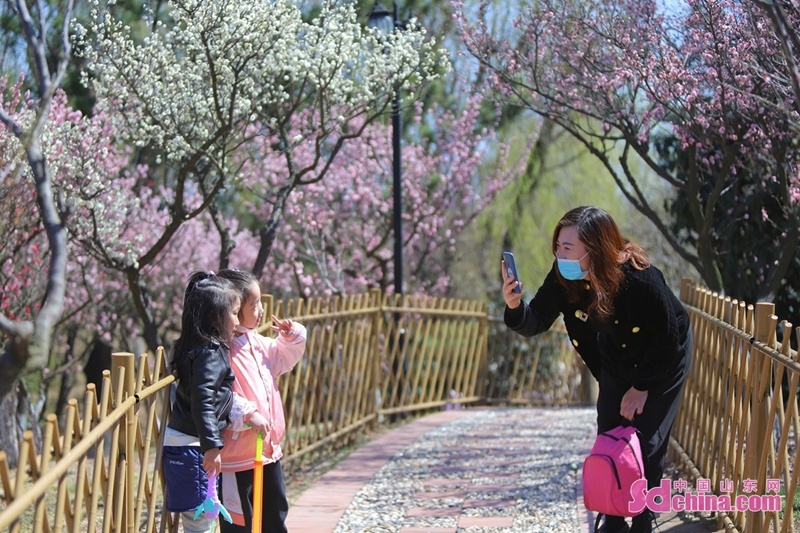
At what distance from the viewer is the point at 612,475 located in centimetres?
374

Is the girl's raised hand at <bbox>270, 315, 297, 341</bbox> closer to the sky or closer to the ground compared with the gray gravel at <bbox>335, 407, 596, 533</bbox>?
closer to the sky

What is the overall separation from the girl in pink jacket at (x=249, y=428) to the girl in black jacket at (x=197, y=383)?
12cm

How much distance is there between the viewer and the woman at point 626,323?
12.7 ft

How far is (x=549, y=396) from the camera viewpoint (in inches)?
594

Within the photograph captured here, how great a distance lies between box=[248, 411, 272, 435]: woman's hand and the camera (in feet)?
13.1

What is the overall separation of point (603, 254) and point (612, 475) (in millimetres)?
790

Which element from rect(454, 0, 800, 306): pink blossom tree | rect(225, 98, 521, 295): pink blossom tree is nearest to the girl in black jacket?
rect(454, 0, 800, 306): pink blossom tree

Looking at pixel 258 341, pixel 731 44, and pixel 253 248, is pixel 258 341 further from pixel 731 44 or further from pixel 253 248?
pixel 253 248

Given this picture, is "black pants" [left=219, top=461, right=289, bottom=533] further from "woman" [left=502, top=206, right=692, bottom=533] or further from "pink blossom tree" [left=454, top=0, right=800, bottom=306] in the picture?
"pink blossom tree" [left=454, top=0, right=800, bottom=306]

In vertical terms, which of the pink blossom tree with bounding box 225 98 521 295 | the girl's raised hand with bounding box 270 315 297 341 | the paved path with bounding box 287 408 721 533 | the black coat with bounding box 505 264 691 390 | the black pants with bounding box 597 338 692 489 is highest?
the pink blossom tree with bounding box 225 98 521 295

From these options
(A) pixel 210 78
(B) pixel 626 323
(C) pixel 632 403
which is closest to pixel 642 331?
(B) pixel 626 323

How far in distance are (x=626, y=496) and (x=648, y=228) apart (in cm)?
1305

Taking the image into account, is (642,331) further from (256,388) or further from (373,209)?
(373,209)

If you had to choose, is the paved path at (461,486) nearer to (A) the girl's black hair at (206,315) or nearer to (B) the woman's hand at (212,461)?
(B) the woman's hand at (212,461)
